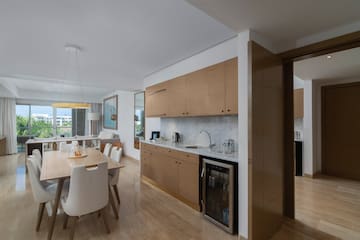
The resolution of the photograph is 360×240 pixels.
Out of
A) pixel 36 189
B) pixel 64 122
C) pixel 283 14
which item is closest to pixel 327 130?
pixel 283 14

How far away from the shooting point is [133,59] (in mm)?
3629

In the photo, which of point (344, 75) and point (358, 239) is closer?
point (358, 239)

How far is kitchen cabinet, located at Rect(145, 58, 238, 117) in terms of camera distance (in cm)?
259

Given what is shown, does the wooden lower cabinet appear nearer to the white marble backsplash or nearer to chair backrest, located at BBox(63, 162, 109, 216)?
the white marble backsplash

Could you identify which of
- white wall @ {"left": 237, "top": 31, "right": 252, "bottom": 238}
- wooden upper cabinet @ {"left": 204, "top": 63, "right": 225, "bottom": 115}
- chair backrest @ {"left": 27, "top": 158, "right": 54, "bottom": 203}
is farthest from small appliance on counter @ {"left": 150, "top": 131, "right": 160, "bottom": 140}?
white wall @ {"left": 237, "top": 31, "right": 252, "bottom": 238}

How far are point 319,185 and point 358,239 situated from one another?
82.1 inches

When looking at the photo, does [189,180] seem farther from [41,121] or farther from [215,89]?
[41,121]

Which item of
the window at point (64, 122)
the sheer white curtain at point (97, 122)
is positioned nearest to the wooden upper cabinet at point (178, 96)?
the sheer white curtain at point (97, 122)

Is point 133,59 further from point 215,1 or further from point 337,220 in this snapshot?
point 337,220

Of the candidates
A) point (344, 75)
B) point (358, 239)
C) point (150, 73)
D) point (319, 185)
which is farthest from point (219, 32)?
point (319, 185)

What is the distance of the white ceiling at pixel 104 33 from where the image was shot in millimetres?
1975

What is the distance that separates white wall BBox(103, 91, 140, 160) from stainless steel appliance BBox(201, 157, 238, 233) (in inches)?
170

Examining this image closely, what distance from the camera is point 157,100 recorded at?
13.9 ft

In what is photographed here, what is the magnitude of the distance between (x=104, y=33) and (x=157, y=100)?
6.26ft
